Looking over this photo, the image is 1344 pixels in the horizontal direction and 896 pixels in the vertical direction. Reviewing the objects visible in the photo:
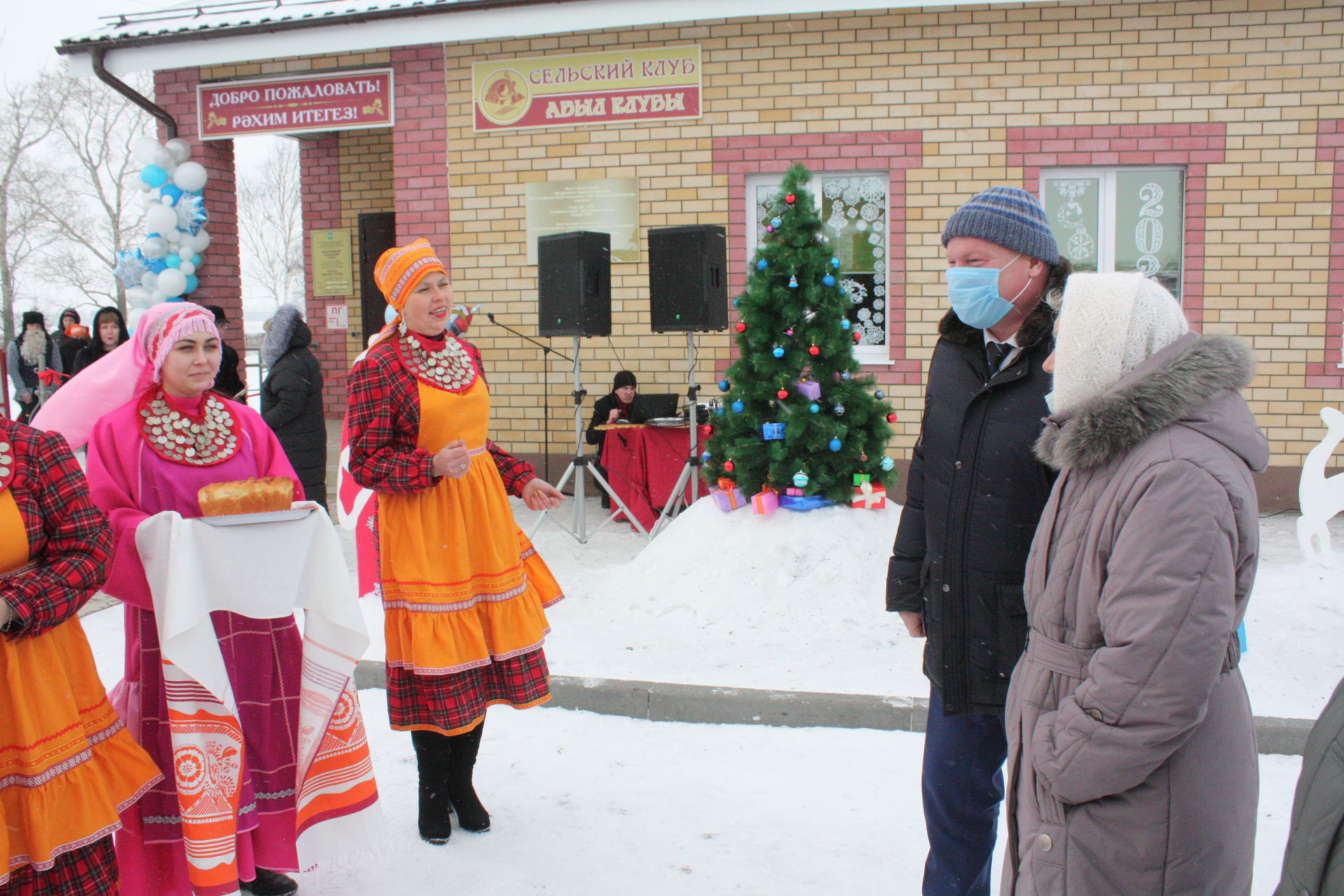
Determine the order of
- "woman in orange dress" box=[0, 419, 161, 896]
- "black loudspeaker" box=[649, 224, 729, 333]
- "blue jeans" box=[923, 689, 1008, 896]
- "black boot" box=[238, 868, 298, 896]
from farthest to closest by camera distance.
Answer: "black loudspeaker" box=[649, 224, 729, 333] → "black boot" box=[238, 868, 298, 896] → "blue jeans" box=[923, 689, 1008, 896] → "woman in orange dress" box=[0, 419, 161, 896]

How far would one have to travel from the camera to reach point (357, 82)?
941cm

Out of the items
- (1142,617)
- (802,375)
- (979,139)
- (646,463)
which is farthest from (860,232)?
(1142,617)

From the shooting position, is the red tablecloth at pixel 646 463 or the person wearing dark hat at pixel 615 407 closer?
the red tablecloth at pixel 646 463

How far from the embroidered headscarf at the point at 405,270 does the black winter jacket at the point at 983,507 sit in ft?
5.62

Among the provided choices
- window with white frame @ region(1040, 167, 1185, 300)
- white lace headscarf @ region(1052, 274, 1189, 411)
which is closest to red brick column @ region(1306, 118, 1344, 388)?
window with white frame @ region(1040, 167, 1185, 300)

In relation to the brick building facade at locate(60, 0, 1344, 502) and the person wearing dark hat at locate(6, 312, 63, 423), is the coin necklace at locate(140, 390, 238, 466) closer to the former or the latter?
the brick building facade at locate(60, 0, 1344, 502)

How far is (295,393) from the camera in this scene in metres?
6.70

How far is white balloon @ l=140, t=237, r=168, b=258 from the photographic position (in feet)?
33.3

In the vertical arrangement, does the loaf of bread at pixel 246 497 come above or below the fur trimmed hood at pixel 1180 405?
below

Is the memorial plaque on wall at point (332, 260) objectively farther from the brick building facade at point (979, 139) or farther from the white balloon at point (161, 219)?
the brick building facade at point (979, 139)

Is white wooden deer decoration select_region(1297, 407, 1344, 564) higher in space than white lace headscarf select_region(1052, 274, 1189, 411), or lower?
lower

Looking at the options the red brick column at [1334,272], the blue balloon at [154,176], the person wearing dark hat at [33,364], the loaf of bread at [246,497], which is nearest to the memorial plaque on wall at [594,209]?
the blue balloon at [154,176]

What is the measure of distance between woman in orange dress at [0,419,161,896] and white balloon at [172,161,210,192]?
860 centimetres

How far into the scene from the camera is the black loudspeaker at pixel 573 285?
25.2 feet
